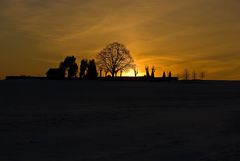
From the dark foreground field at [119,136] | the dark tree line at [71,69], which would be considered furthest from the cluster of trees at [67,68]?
the dark foreground field at [119,136]

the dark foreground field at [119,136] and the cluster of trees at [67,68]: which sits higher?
the cluster of trees at [67,68]

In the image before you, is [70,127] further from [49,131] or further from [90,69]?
[90,69]

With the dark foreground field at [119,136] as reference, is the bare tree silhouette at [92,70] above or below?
above

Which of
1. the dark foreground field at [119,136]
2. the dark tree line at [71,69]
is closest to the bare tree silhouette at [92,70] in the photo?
the dark tree line at [71,69]

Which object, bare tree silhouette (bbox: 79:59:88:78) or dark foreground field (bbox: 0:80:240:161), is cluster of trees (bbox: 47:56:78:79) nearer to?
bare tree silhouette (bbox: 79:59:88:78)

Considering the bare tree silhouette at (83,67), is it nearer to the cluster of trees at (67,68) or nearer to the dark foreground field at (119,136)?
the cluster of trees at (67,68)

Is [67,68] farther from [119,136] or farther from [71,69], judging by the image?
[119,136]

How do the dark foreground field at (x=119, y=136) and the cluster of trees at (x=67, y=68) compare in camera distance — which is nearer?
the dark foreground field at (x=119, y=136)

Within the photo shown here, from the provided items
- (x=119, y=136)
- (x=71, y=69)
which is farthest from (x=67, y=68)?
(x=119, y=136)

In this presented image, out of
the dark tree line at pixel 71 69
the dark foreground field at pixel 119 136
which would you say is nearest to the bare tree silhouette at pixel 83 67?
the dark tree line at pixel 71 69

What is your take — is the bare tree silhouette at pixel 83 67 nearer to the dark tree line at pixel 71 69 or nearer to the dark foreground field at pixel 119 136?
the dark tree line at pixel 71 69

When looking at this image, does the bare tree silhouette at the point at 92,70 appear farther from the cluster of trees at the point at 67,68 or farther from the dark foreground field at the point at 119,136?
the dark foreground field at the point at 119,136

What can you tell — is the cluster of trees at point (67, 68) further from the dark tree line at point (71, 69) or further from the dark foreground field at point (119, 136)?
the dark foreground field at point (119, 136)

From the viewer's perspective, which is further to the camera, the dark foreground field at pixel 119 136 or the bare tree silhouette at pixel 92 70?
the bare tree silhouette at pixel 92 70
